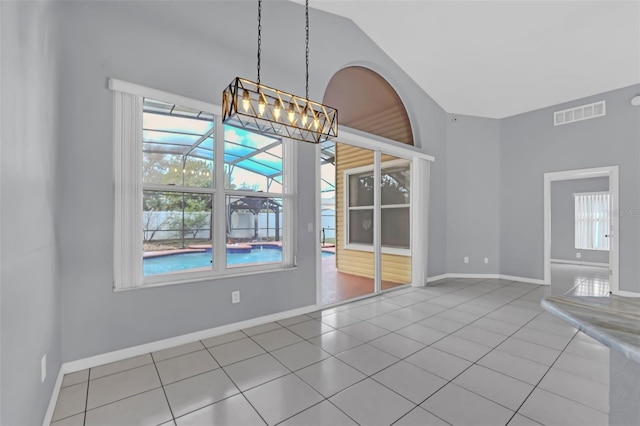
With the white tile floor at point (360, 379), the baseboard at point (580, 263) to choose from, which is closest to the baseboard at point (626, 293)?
the white tile floor at point (360, 379)

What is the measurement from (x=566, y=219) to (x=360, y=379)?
8.86 metres

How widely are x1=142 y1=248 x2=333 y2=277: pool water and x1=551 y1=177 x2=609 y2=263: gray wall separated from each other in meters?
8.59

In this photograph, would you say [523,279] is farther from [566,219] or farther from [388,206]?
[566,219]

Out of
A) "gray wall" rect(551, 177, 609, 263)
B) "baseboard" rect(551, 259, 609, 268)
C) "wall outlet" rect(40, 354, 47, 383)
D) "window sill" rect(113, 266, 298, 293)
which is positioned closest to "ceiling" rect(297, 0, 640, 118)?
"window sill" rect(113, 266, 298, 293)

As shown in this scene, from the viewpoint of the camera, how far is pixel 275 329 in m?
3.21

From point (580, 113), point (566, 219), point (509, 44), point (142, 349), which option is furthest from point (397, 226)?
point (566, 219)

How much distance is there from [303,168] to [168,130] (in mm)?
1587

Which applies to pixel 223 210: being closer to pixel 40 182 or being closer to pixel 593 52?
pixel 40 182

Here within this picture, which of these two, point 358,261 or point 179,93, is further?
point 358,261

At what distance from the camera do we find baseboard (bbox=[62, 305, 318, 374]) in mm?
2354

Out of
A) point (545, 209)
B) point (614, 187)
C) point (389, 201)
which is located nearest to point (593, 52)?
point (614, 187)

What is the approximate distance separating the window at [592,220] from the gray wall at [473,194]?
3.80 metres

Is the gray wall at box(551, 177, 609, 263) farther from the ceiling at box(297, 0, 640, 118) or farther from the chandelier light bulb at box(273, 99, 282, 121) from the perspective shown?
the chandelier light bulb at box(273, 99, 282, 121)

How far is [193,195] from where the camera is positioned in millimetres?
2984
